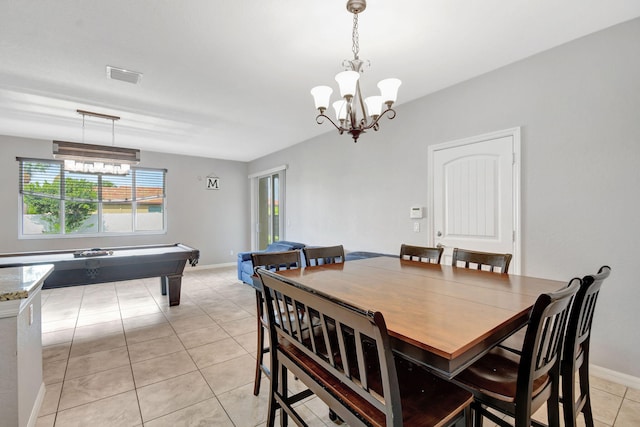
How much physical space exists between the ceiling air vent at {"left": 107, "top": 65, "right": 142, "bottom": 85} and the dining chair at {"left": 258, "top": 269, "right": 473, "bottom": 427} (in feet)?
8.49

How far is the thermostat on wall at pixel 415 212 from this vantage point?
11.2 ft

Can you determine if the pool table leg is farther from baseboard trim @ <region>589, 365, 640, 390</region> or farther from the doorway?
baseboard trim @ <region>589, 365, 640, 390</region>

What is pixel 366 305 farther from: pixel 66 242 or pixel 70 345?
pixel 66 242

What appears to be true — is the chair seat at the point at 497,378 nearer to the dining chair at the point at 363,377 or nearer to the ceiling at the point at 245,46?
the dining chair at the point at 363,377

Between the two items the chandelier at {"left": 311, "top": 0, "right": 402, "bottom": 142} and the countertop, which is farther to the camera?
the chandelier at {"left": 311, "top": 0, "right": 402, "bottom": 142}

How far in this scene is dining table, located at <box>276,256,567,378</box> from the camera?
96cm

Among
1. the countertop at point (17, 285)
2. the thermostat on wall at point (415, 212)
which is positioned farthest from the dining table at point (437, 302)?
the countertop at point (17, 285)

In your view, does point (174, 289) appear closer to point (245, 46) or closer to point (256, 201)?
point (245, 46)

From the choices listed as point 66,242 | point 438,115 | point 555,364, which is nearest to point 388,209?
point 438,115

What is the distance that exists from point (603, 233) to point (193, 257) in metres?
4.26

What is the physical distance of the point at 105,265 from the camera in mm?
3320

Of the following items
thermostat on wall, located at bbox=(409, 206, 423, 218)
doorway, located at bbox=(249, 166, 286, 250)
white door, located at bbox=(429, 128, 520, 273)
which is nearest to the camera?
white door, located at bbox=(429, 128, 520, 273)

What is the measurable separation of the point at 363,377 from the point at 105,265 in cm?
346

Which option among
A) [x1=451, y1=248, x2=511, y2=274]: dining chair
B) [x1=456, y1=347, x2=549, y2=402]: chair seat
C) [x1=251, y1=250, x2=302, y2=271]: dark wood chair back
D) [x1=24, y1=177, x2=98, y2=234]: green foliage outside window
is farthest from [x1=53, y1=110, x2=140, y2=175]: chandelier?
[x1=456, y1=347, x2=549, y2=402]: chair seat
